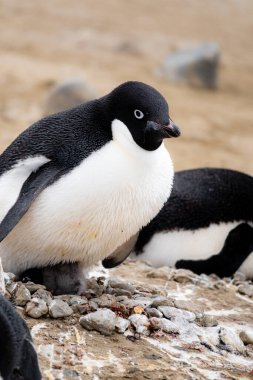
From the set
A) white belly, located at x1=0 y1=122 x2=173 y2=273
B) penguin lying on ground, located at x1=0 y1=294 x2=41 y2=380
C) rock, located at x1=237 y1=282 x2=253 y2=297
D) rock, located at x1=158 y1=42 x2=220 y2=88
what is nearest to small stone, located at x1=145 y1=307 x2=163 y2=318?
white belly, located at x1=0 y1=122 x2=173 y2=273

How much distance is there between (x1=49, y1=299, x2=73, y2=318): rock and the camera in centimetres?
327

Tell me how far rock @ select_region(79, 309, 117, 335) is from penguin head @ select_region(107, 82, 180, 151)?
2.51 feet

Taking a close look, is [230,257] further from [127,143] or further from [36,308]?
[36,308]

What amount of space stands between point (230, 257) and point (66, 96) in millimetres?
5011

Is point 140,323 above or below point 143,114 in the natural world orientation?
below

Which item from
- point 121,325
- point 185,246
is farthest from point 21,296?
point 185,246

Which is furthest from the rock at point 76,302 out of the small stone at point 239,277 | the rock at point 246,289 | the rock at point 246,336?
the small stone at point 239,277

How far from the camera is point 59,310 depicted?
3281mm

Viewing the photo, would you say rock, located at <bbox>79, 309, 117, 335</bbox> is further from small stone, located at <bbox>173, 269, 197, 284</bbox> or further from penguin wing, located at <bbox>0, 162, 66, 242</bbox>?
small stone, located at <bbox>173, 269, 197, 284</bbox>

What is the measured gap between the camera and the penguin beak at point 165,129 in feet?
11.3

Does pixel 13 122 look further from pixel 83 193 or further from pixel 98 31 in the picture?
pixel 98 31

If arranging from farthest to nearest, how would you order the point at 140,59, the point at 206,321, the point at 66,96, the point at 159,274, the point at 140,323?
the point at 140,59, the point at 66,96, the point at 159,274, the point at 206,321, the point at 140,323

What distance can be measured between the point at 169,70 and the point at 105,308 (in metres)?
10.1

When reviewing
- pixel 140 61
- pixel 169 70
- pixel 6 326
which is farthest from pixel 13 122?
pixel 6 326
